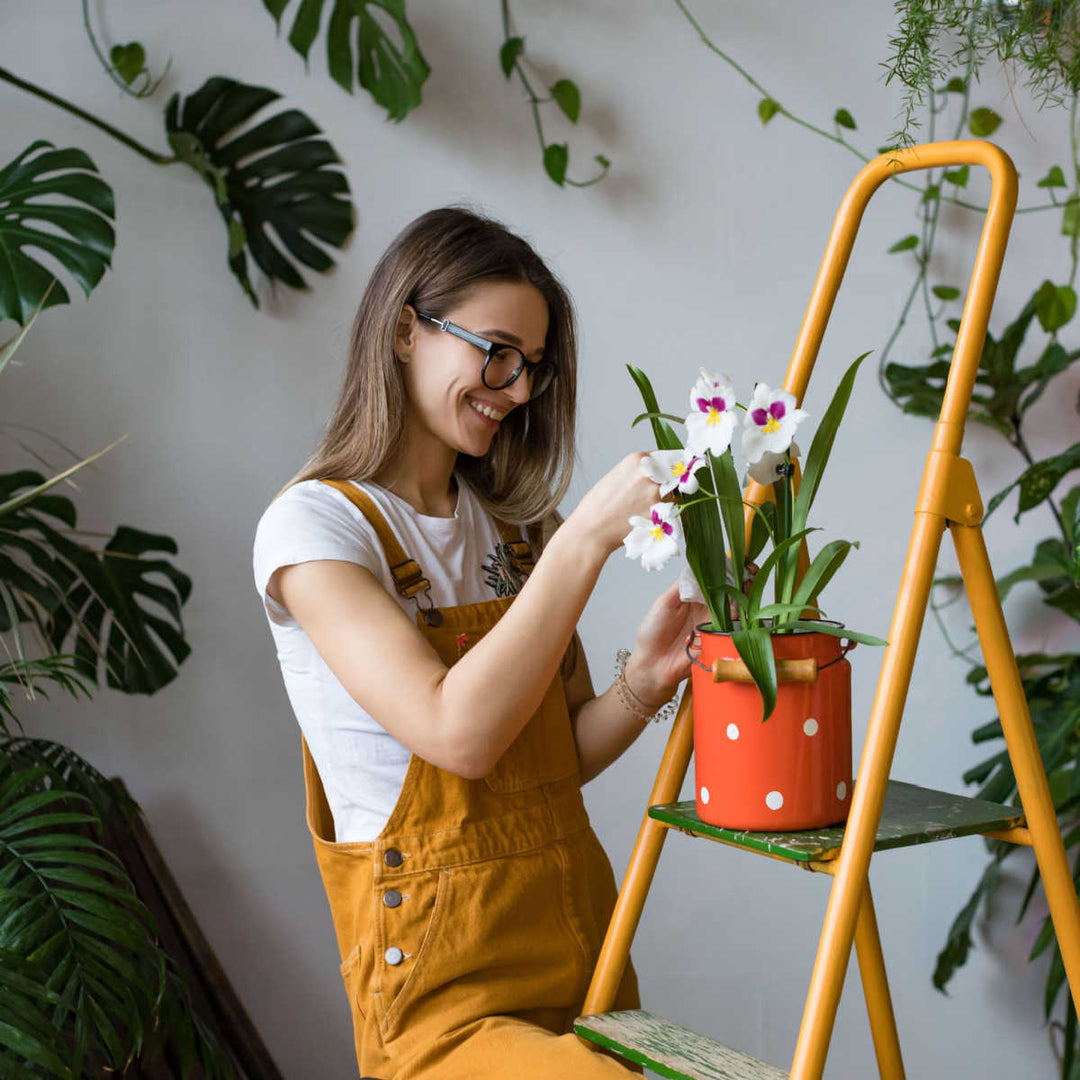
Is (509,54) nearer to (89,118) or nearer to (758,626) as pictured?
(89,118)

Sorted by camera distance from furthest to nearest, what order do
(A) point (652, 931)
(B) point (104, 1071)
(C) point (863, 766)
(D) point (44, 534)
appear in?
(A) point (652, 931) < (D) point (44, 534) < (B) point (104, 1071) < (C) point (863, 766)

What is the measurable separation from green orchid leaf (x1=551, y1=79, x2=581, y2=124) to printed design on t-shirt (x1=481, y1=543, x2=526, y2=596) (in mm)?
1083

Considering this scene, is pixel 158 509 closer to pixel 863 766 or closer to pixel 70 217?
pixel 70 217

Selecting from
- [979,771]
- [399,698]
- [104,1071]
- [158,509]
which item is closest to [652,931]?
[979,771]

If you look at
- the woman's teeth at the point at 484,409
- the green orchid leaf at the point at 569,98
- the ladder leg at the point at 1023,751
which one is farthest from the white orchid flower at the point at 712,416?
the green orchid leaf at the point at 569,98

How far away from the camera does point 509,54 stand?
2.17 m

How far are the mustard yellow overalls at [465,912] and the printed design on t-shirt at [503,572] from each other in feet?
0.26

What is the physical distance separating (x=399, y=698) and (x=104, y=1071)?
972 millimetres

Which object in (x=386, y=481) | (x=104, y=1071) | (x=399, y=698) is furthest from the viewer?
(x=104, y=1071)

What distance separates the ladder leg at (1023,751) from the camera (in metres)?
0.99

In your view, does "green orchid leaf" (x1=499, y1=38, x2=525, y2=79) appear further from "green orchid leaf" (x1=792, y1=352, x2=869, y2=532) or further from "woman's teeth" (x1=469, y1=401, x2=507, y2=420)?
"green orchid leaf" (x1=792, y1=352, x2=869, y2=532)

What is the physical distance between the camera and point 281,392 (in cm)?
213

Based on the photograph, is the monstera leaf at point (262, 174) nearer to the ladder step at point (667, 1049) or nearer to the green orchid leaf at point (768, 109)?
the green orchid leaf at point (768, 109)

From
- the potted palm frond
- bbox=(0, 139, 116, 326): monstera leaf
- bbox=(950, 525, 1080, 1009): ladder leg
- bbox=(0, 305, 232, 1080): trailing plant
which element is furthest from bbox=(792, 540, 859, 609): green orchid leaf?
bbox=(0, 139, 116, 326): monstera leaf
